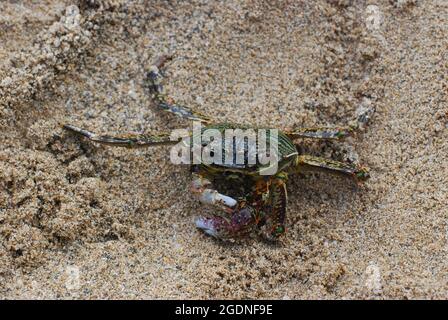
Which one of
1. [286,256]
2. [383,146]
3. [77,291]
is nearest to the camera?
[77,291]

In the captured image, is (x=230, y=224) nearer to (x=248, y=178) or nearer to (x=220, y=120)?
(x=248, y=178)

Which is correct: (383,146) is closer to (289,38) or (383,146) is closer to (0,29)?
(289,38)

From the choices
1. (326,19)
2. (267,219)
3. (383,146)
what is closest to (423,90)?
(383,146)

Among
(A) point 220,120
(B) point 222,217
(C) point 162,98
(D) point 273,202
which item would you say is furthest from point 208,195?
(C) point 162,98

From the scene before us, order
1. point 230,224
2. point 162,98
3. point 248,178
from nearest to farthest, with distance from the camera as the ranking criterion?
1. point 230,224
2. point 248,178
3. point 162,98

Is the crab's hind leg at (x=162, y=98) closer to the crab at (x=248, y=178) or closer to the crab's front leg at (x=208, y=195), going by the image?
the crab at (x=248, y=178)

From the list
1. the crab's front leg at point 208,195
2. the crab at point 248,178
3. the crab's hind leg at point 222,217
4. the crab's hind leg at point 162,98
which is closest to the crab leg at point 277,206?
the crab at point 248,178

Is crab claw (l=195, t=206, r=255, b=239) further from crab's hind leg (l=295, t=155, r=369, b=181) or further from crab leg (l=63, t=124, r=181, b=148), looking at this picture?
crab leg (l=63, t=124, r=181, b=148)
